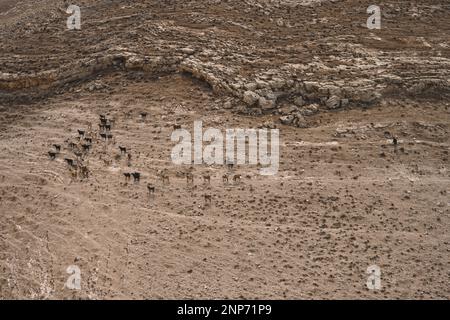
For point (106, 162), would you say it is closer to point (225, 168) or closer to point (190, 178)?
point (190, 178)

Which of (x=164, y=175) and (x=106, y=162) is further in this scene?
(x=106, y=162)

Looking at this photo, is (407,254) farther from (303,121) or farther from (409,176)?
(303,121)

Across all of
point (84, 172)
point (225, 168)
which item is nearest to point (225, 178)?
point (225, 168)

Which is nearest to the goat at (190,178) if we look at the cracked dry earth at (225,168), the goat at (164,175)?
the cracked dry earth at (225,168)

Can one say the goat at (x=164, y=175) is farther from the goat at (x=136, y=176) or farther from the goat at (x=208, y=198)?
the goat at (x=208, y=198)

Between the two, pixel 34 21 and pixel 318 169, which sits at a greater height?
pixel 34 21

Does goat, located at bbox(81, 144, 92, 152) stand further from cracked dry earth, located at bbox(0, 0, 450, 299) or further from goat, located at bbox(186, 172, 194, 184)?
goat, located at bbox(186, 172, 194, 184)

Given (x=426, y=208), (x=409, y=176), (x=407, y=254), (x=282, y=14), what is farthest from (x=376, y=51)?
(x=407, y=254)
